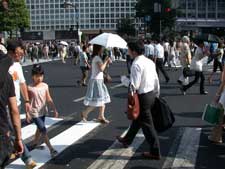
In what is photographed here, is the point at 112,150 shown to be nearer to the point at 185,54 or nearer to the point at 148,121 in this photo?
the point at 148,121

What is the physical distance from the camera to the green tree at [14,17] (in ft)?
174

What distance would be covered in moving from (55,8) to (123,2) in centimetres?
1712

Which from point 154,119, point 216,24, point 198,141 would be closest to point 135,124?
point 154,119

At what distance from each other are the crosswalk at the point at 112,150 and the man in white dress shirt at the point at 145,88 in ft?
1.06

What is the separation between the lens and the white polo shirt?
6.55 metres

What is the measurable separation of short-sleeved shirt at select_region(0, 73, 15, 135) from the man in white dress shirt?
2.81 meters

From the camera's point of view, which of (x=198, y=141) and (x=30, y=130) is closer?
(x=198, y=141)

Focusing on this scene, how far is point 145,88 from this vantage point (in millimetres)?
6703

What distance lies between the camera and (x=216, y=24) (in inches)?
4769

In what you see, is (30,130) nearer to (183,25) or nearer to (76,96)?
(76,96)

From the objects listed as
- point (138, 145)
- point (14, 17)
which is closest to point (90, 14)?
point (14, 17)

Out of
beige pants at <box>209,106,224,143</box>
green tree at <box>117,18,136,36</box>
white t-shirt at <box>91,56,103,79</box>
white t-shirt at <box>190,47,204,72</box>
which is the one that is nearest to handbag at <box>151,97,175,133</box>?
beige pants at <box>209,106,224,143</box>

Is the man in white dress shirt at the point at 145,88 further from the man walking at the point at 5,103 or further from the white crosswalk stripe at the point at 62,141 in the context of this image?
the man walking at the point at 5,103

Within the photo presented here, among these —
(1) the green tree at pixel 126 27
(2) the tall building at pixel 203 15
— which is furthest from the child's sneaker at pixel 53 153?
(2) the tall building at pixel 203 15
